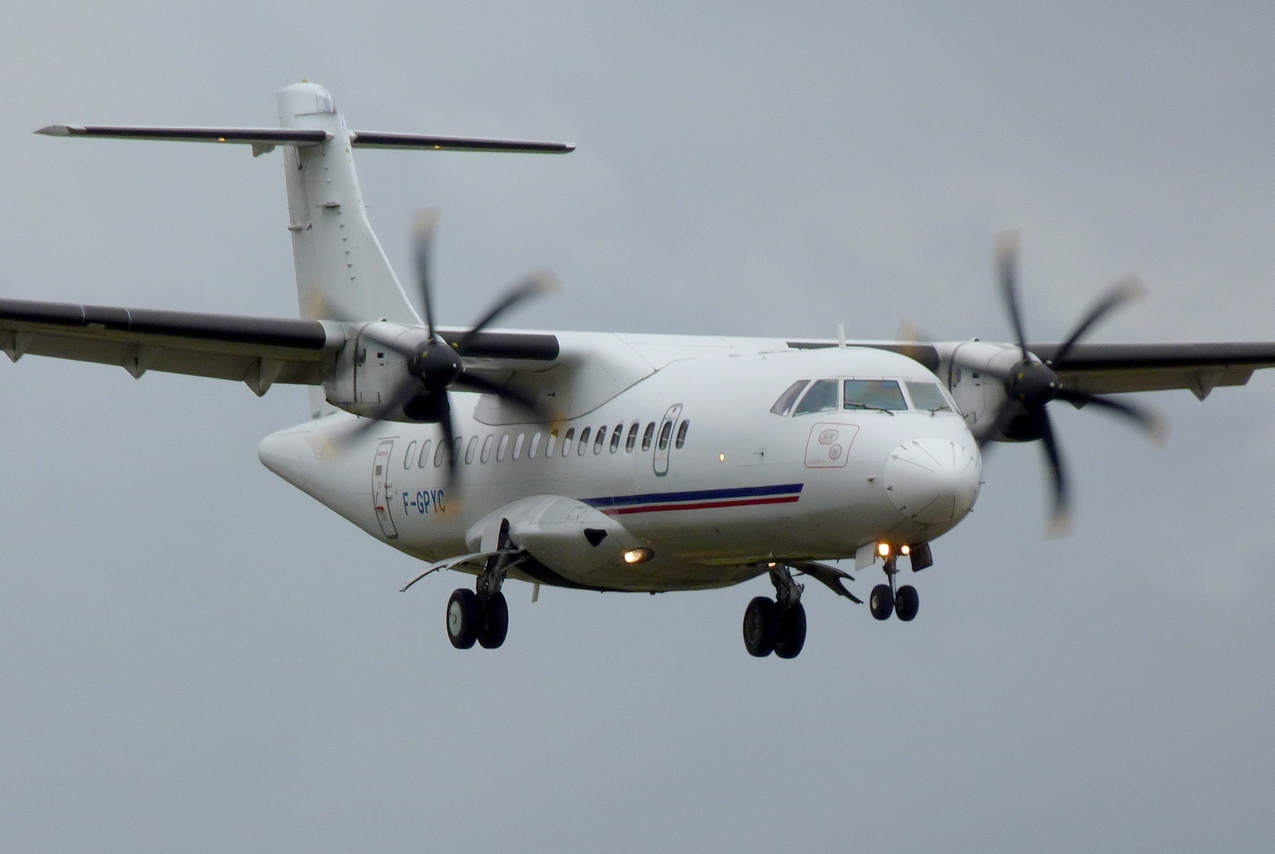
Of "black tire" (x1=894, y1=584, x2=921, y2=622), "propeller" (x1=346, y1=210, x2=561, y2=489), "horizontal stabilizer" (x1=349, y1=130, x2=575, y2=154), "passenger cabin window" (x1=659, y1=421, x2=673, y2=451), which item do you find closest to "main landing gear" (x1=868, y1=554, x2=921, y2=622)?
"black tire" (x1=894, y1=584, x2=921, y2=622)

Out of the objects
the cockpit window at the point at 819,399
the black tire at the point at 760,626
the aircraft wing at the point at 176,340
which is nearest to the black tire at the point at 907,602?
the cockpit window at the point at 819,399

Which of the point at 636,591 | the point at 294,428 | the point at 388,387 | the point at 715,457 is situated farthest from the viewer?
the point at 294,428

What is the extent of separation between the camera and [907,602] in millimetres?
18109

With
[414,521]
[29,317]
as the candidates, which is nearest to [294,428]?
[414,521]

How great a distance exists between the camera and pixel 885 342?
22438 mm

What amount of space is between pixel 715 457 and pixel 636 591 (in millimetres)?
3420

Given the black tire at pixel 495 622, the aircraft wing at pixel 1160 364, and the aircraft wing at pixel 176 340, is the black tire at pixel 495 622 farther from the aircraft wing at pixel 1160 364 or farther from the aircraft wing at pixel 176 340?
the aircraft wing at pixel 1160 364

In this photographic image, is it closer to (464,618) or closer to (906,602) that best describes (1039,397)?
(906,602)

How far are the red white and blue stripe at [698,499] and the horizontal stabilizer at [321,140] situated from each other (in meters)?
5.91

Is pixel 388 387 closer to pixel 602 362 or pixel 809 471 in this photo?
pixel 602 362

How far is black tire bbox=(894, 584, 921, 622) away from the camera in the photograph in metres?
18.1

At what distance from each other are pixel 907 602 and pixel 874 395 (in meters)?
1.90

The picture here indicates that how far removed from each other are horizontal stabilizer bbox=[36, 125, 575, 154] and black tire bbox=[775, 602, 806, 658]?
6.79 metres

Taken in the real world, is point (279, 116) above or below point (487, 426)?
above
